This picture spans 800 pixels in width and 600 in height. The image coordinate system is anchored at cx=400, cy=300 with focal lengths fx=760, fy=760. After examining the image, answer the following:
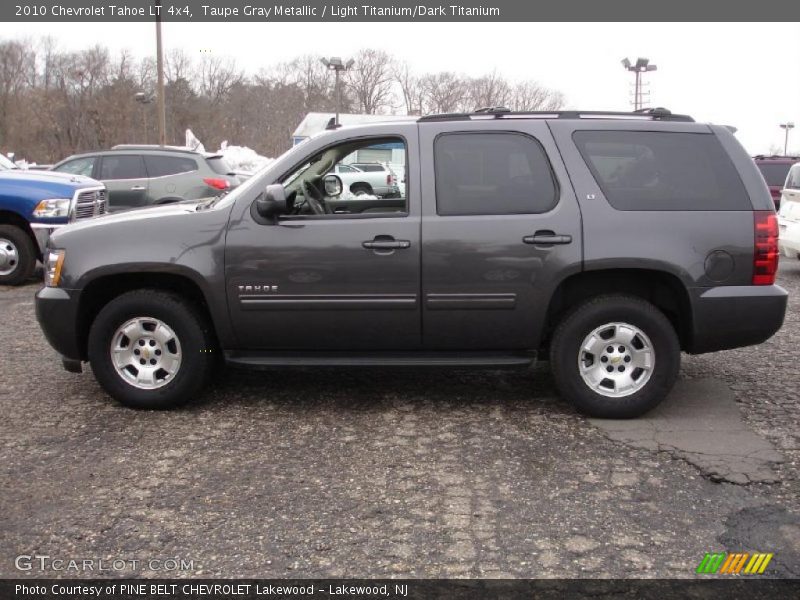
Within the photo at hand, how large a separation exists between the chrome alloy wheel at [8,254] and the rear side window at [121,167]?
3234 millimetres

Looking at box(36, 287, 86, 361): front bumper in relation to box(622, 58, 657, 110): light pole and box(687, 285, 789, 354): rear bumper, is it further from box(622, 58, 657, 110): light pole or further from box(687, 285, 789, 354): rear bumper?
box(622, 58, 657, 110): light pole

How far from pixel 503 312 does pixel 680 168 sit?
141 centimetres

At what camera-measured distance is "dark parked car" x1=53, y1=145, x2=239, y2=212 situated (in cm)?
1270

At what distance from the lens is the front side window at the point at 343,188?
486 centimetres

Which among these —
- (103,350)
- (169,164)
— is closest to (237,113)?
(169,164)

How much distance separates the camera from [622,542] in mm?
3230

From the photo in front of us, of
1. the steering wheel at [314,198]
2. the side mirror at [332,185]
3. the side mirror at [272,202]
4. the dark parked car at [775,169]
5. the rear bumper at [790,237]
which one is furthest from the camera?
the dark parked car at [775,169]

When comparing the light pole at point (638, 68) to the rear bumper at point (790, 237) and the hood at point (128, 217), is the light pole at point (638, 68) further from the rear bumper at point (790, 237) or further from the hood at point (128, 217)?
the hood at point (128, 217)

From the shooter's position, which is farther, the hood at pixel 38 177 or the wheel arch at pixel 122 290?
the hood at pixel 38 177

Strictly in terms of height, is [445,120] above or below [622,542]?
above

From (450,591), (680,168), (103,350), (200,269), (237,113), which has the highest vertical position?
(237,113)

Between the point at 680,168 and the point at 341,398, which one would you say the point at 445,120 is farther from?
the point at 341,398

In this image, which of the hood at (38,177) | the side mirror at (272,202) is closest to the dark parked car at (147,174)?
the hood at (38,177)

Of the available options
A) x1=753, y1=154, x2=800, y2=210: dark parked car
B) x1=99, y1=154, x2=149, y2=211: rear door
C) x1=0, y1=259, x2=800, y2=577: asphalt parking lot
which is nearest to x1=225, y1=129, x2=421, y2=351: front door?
x1=0, y1=259, x2=800, y2=577: asphalt parking lot
